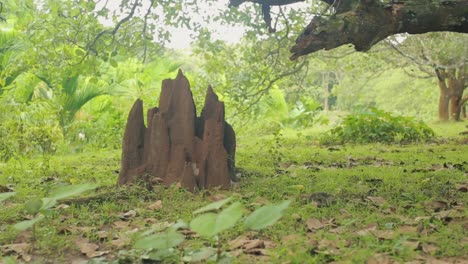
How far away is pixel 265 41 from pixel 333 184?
11.7 feet

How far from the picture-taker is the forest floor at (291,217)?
3021mm

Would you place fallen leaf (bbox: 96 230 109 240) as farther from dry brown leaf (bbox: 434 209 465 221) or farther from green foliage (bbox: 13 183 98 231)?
dry brown leaf (bbox: 434 209 465 221)

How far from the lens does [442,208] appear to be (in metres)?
4.14

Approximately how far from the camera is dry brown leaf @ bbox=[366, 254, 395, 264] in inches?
109

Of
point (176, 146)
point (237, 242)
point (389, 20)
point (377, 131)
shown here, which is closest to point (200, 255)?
point (237, 242)

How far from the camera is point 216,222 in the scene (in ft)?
7.55

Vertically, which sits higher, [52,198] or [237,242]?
[52,198]

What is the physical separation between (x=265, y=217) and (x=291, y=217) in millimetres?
1394

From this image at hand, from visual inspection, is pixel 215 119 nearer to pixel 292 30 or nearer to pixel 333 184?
pixel 333 184

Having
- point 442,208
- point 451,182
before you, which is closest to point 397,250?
point 442,208

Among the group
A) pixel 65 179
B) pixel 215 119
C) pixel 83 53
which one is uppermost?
pixel 83 53

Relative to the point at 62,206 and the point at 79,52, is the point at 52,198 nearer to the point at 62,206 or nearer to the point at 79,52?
the point at 62,206

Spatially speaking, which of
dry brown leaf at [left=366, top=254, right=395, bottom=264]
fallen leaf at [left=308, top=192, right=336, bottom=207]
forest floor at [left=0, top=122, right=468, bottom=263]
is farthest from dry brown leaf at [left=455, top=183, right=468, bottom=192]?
dry brown leaf at [left=366, top=254, right=395, bottom=264]

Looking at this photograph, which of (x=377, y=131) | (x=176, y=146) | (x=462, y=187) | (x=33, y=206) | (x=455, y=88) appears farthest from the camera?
(x=455, y=88)
